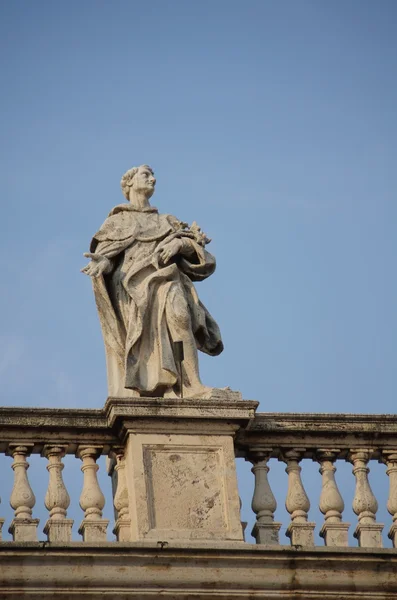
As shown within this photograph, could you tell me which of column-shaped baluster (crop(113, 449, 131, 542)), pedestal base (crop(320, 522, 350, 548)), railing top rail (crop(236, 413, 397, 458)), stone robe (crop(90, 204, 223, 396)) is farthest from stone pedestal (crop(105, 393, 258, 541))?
pedestal base (crop(320, 522, 350, 548))

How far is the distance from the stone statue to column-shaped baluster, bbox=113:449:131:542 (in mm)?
708

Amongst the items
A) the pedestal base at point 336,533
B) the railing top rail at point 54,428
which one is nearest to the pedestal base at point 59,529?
the railing top rail at point 54,428

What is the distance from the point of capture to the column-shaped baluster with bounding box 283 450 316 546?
21562 mm

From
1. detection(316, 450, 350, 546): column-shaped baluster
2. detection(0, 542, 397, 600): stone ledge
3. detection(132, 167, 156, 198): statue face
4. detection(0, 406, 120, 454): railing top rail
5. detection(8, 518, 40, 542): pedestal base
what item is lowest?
detection(0, 542, 397, 600): stone ledge

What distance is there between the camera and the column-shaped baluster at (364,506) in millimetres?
21719

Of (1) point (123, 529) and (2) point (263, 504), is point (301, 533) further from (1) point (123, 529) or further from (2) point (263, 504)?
(1) point (123, 529)

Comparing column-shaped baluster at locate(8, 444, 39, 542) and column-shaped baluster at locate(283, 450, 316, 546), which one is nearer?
column-shaped baluster at locate(8, 444, 39, 542)

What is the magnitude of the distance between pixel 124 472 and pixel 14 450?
108cm

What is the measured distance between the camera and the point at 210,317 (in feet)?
75.2

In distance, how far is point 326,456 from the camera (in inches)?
874

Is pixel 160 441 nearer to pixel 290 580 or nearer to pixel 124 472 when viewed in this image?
pixel 124 472

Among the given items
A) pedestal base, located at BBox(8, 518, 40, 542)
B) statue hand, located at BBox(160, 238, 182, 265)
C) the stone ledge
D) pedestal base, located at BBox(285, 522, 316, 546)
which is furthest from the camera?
statue hand, located at BBox(160, 238, 182, 265)

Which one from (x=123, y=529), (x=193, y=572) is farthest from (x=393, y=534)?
(x=123, y=529)

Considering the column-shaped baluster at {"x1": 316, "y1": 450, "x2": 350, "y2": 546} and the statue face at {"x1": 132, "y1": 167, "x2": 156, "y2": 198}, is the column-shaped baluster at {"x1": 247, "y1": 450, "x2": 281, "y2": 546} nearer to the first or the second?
the column-shaped baluster at {"x1": 316, "y1": 450, "x2": 350, "y2": 546}
